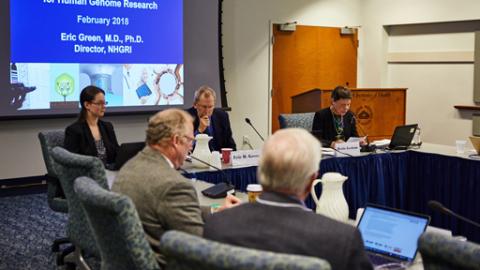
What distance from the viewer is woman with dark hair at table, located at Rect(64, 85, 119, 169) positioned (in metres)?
4.05

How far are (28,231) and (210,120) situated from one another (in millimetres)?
1636

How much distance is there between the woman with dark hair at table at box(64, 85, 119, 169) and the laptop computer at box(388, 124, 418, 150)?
84.0 inches

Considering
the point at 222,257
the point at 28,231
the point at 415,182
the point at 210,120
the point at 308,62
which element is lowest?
the point at 28,231

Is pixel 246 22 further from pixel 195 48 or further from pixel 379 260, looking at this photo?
pixel 379 260

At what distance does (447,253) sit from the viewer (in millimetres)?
1425

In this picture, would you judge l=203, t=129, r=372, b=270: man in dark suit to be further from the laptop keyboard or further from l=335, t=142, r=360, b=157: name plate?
l=335, t=142, r=360, b=157: name plate

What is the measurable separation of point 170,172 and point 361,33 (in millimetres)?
6560

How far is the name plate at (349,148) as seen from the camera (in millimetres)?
4472

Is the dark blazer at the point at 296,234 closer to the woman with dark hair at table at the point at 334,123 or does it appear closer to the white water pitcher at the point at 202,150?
the white water pitcher at the point at 202,150

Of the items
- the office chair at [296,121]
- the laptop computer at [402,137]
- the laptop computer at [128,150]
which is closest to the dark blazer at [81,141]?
the laptop computer at [128,150]

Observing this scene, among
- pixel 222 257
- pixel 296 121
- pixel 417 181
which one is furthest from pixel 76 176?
pixel 417 181

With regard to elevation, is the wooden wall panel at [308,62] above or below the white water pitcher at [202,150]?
above

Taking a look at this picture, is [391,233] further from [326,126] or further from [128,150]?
[326,126]

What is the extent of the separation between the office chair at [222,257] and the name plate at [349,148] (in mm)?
3073
